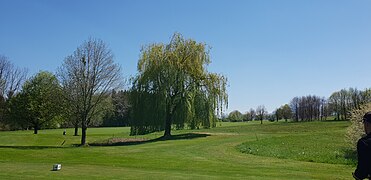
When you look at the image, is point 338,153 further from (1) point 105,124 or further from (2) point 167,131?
(1) point 105,124

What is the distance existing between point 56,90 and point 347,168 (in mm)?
33532

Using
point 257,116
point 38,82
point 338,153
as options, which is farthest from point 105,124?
point 338,153

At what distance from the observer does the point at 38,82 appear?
195 ft

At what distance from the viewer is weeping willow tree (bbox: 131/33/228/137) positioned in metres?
39.3

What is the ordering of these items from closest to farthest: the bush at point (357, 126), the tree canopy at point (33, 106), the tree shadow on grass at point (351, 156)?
the tree shadow on grass at point (351, 156) < the bush at point (357, 126) < the tree canopy at point (33, 106)

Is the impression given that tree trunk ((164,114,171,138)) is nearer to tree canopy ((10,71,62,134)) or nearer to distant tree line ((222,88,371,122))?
tree canopy ((10,71,62,134))

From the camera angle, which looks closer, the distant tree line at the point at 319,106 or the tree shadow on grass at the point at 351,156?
the tree shadow on grass at the point at 351,156

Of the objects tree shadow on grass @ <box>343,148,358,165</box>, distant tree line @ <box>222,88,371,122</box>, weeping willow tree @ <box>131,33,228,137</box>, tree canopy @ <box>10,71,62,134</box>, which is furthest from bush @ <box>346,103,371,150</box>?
distant tree line @ <box>222,88,371,122</box>

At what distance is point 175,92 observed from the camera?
132 ft

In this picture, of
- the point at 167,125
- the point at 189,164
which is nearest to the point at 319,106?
the point at 167,125

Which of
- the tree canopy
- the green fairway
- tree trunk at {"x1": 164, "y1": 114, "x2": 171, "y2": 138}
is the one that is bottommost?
the green fairway

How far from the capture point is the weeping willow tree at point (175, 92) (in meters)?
39.3

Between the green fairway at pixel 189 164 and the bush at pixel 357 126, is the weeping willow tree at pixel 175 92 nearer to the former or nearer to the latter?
the green fairway at pixel 189 164

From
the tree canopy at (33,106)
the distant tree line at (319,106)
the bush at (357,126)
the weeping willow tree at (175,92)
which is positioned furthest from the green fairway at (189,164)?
the distant tree line at (319,106)
